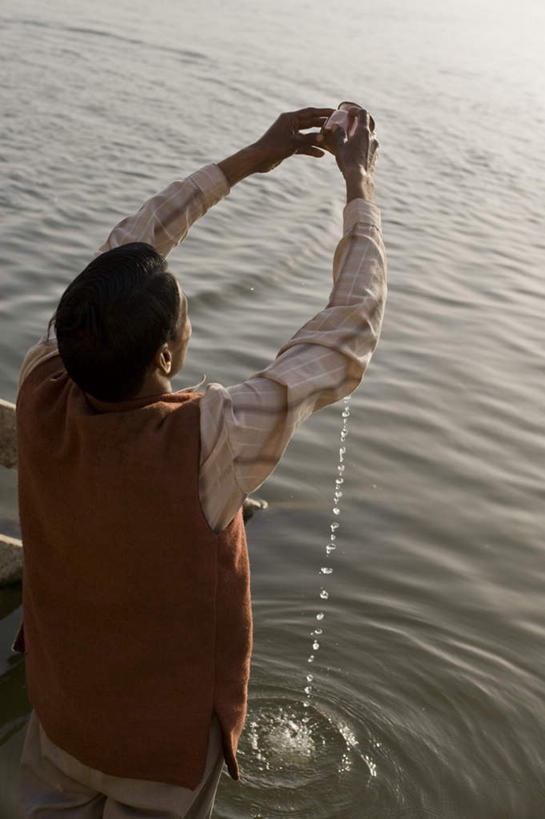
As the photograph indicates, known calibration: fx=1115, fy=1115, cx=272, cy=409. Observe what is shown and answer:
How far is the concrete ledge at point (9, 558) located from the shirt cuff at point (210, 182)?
1.79 meters

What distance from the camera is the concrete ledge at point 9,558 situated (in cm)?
392

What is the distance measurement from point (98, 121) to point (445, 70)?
7918mm

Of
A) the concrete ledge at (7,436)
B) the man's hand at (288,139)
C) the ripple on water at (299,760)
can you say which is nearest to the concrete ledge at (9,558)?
the concrete ledge at (7,436)

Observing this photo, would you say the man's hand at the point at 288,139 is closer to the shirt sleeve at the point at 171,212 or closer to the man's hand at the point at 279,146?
the man's hand at the point at 279,146

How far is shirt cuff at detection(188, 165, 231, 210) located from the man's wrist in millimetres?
431

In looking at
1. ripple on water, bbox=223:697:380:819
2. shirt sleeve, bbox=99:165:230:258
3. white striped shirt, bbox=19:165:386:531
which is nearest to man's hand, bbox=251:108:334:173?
shirt sleeve, bbox=99:165:230:258

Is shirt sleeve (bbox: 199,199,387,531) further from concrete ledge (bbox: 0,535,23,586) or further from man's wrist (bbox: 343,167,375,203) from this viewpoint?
concrete ledge (bbox: 0,535,23,586)

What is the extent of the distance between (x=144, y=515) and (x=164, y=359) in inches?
10.9

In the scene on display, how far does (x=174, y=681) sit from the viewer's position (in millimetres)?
2047

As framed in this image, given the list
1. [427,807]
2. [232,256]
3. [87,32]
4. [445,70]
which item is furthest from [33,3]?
[427,807]

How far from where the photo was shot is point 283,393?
1.93m

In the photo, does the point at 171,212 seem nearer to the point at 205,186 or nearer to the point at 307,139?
the point at 205,186

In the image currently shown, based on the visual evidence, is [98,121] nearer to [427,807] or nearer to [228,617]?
[427,807]

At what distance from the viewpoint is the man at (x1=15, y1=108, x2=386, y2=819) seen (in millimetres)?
1900
